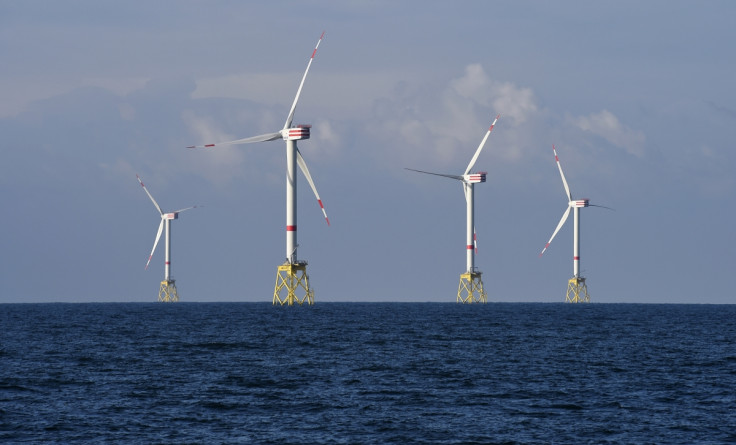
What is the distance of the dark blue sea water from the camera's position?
145 ft

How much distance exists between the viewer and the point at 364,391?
187 feet

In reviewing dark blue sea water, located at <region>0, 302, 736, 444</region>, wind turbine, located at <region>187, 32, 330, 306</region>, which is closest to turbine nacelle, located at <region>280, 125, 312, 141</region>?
wind turbine, located at <region>187, 32, 330, 306</region>

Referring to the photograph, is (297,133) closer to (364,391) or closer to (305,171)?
(305,171)

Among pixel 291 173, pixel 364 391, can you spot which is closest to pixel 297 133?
pixel 291 173

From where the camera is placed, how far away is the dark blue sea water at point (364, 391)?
145ft

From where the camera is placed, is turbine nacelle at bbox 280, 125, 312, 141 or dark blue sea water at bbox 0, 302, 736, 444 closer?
dark blue sea water at bbox 0, 302, 736, 444

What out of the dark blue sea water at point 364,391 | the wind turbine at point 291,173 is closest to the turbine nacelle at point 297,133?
the wind turbine at point 291,173

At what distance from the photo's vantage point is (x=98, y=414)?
158ft

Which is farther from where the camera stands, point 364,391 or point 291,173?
point 291,173

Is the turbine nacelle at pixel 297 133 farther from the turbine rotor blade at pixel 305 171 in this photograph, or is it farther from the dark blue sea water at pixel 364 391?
the dark blue sea water at pixel 364 391

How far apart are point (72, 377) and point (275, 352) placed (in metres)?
22.7

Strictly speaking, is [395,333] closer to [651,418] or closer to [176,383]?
[176,383]

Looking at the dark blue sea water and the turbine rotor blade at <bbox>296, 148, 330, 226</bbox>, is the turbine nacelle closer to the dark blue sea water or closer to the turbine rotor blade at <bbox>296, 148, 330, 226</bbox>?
the turbine rotor blade at <bbox>296, 148, 330, 226</bbox>

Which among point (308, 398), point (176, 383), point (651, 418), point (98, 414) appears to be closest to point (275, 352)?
point (176, 383)
